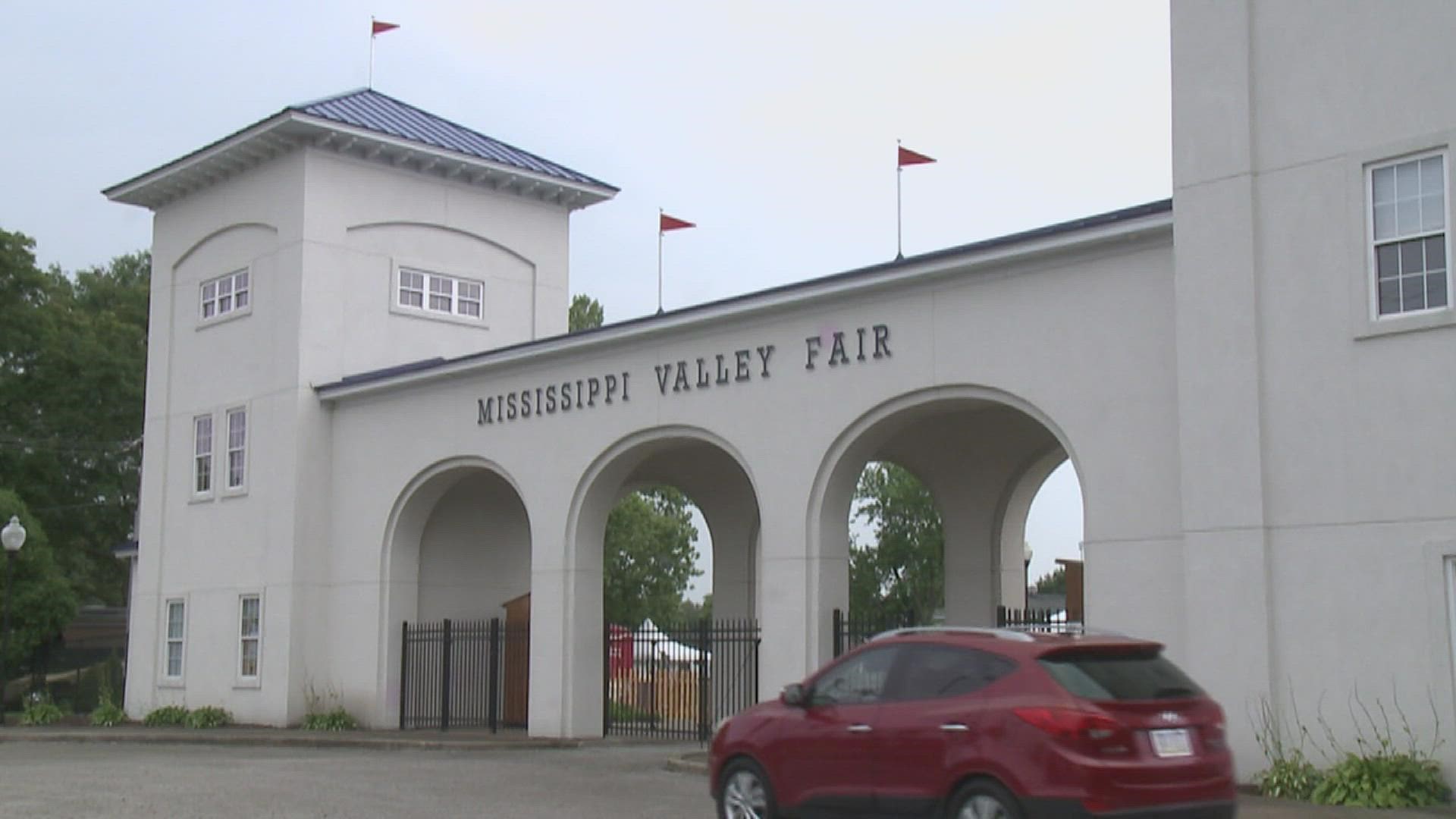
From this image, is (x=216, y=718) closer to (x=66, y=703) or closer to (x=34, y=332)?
(x=66, y=703)

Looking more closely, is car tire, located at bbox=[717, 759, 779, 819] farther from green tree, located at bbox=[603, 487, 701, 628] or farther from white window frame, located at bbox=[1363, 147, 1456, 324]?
green tree, located at bbox=[603, 487, 701, 628]

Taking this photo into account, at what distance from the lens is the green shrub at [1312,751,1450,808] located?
14227 millimetres

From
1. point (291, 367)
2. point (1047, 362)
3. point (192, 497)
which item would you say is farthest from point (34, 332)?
point (1047, 362)

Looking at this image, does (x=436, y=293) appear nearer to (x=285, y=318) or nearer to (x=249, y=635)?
(x=285, y=318)

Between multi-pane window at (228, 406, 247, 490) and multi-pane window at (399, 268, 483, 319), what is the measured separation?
3.69 metres

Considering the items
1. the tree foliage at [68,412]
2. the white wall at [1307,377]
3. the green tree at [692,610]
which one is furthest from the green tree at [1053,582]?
the white wall at [1307,377]

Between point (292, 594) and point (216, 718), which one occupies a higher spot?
point (292, 594)

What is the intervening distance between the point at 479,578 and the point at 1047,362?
14.8 m

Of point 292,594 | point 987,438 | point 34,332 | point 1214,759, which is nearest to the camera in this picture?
point 1214,759

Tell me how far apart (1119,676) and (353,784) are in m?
10.1

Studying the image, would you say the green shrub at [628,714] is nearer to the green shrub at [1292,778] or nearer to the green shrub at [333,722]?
the green shrub at [333,722]

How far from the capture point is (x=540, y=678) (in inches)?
977

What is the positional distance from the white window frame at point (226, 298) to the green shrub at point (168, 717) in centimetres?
727

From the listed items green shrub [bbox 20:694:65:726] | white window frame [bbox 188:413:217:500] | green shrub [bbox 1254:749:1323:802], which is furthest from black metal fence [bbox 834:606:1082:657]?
green shrub [bbox 20:694:65:726]
